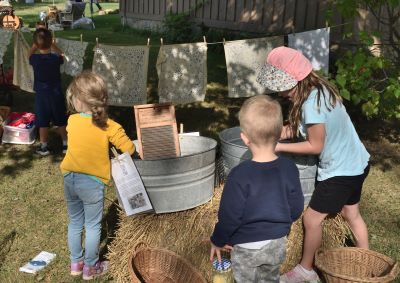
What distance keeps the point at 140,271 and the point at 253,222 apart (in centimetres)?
126

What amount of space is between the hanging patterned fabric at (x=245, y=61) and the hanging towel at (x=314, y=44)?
0.25 m

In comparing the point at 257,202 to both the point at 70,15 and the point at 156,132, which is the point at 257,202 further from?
the point at 70,15

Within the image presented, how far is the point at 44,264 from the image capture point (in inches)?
152

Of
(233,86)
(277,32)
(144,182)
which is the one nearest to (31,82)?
(233,86)

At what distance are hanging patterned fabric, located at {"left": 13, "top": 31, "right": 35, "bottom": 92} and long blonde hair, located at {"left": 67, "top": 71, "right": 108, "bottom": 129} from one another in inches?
154

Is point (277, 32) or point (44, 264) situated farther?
point (277, 32)

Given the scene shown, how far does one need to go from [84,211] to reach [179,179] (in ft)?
2.48

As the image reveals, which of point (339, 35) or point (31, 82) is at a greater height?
point (339, 35)

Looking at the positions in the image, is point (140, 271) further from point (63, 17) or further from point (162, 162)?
point (63, 17)

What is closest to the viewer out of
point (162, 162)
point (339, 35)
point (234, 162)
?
point (162, 162)

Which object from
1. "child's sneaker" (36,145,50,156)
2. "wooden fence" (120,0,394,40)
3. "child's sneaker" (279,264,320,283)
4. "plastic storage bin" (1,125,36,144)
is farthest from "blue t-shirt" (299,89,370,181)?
"wooden fence" (120,0,394,40)

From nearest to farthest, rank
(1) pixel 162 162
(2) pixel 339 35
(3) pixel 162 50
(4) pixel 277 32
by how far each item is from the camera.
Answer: (1) pixel 162 162, (3) pixel 162 50, (2) pixel 339 35, (4) pixel 277 32

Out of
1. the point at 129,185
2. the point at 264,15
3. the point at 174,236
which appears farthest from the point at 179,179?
the point at 264,15

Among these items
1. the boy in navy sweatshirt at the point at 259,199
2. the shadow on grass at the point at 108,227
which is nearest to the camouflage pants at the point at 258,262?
the boy in navy sweatshirt at the point at 259,199
